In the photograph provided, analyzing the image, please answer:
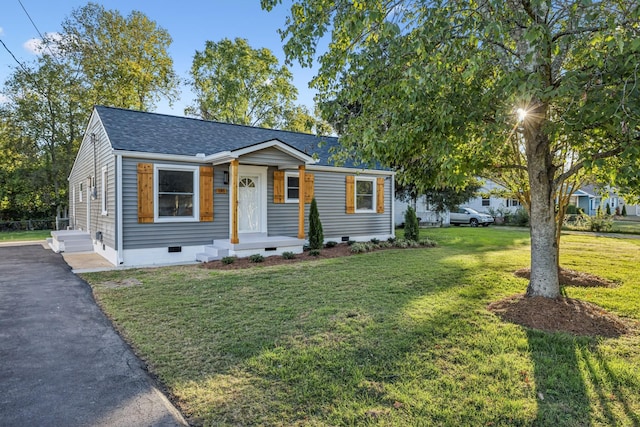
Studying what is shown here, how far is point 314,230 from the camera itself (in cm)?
1089

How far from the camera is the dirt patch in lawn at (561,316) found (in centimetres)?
416

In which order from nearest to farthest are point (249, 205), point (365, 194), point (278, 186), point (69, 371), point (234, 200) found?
1. point (69, 371)
2. point (234, 200)
3. point (249, 205)
4. point (278, 186)
5. point (365, 194)

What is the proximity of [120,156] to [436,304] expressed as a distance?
25.6 ft

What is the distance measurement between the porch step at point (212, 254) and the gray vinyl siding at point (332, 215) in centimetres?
204

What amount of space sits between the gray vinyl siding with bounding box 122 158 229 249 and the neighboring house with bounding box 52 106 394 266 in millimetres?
23

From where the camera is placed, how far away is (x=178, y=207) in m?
9.59

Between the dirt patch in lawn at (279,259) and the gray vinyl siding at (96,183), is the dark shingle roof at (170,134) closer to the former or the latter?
the gray vinyl siding at (96,183)

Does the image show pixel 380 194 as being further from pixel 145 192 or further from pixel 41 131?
pixel 41 131

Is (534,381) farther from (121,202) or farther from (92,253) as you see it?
(92,253)

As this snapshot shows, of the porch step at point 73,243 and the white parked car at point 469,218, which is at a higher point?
the white parked car at point 469,218

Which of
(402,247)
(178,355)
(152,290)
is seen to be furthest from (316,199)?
(178,355)

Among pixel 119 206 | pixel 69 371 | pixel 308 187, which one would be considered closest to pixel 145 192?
pixel 119 206

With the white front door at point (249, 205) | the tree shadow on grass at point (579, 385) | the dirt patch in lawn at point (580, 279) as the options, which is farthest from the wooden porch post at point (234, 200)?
the tree shadow on grass at point (579, 385)

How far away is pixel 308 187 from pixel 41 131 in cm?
1965
